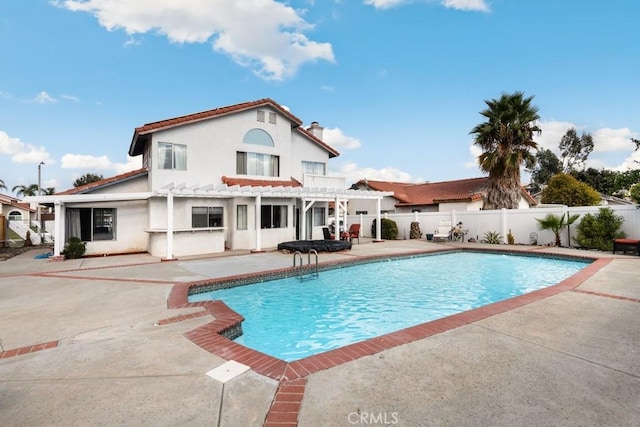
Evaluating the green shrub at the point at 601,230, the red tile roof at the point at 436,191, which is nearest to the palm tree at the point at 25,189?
the red tile roof at the point at 436,191

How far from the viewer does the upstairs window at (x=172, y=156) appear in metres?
15.0

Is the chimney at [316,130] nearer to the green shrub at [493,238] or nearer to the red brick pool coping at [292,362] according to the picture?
the green shrub at [493,238]

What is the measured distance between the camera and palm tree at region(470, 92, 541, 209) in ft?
66.1

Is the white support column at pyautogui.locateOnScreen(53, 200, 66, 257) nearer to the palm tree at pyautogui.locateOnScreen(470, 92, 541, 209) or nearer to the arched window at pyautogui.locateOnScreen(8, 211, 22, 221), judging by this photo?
the palm tree at pyautogui.locateOnScreen(470, 92, 541, 209)

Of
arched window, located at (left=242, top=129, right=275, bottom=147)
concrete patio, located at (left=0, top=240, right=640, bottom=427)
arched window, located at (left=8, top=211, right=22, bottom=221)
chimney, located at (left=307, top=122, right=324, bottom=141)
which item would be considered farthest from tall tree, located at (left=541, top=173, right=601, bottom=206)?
arched window, located at (left=8, top=211, right=22, bottom=221)

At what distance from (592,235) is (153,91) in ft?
84.4

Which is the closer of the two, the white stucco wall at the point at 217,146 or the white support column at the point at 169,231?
the white support column at the point at 169,231

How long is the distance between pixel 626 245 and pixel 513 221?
5.52 m

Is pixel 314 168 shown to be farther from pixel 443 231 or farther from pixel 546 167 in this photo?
pixel 546 167

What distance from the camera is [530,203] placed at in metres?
28.0

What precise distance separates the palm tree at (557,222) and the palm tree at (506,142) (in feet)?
16.2

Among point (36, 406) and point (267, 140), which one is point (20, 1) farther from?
point (36, 406)

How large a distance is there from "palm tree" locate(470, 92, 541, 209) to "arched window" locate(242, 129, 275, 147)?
46.8 feet

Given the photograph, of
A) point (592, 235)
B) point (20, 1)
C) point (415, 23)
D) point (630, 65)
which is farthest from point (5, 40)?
point (630, 65)
